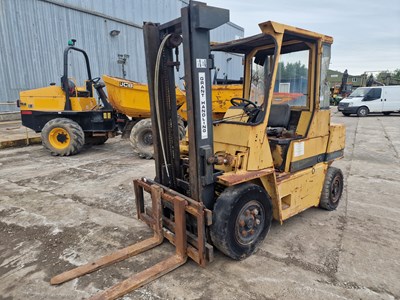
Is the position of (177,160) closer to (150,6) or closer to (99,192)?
(99,192)

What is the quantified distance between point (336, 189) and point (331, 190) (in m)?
0.22

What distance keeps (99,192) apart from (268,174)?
10.5 ft

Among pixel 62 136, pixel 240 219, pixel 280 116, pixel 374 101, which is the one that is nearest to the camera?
pixel 240 219

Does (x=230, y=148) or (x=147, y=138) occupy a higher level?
(x=230, y=148)

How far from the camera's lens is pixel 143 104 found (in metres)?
8.03

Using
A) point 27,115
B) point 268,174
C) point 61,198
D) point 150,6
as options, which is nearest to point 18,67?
point 27,115

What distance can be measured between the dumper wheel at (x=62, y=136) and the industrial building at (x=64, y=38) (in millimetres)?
4413

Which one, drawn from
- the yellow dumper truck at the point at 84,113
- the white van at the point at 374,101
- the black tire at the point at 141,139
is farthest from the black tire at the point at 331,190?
the white van at the point at 374,101

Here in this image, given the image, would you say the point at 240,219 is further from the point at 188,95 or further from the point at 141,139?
the point at 141,139

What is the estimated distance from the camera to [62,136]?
8000 mm

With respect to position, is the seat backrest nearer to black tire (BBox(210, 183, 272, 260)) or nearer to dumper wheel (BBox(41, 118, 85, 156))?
black tire (BBox(210, 183, 272, 260))

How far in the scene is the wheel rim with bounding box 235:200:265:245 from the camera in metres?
2.95

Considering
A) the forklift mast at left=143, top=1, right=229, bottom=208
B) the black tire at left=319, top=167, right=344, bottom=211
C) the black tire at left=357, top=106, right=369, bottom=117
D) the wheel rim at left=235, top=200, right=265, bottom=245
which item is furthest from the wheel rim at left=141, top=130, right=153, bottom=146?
the black tire at left=357, top=106, right=369, bottom=117

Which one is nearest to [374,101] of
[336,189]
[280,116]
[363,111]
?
[363,111]
